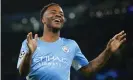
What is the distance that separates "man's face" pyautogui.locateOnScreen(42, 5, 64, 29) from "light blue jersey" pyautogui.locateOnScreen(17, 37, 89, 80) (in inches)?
4.8

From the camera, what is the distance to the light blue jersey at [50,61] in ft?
8.89

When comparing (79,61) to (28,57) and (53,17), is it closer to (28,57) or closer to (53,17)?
(53,17)

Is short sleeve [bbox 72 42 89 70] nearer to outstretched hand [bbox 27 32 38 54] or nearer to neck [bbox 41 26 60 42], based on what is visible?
neck [bbox 41 26 60 42]

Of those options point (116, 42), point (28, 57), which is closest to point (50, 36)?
point (28, 57)

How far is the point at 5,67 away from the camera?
6.77 m

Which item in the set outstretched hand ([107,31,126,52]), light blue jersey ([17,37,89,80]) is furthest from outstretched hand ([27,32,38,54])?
outstretched hand ([107,31,126,52])

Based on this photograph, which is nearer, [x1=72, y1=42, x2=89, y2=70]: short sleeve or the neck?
the neck

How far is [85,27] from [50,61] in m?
3.77

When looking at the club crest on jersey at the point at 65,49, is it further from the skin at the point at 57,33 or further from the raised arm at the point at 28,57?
the raised arm at the point at 28,57

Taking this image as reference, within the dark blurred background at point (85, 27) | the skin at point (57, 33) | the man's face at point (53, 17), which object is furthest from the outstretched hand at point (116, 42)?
the dark blurred background at point (85, 27)

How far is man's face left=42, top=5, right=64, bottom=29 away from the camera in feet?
9.40

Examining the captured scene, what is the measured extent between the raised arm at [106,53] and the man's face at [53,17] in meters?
0.37

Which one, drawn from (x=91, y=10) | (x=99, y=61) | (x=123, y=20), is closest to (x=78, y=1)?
(x=91, y=10)

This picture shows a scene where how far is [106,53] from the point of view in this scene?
115 inches
